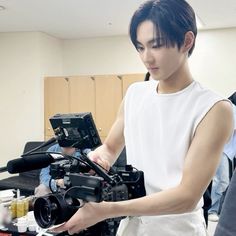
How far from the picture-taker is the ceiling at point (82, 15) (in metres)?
3.81

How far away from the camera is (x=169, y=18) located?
3.15 ft

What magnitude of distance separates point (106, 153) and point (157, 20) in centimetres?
45

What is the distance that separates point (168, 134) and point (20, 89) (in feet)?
14.5

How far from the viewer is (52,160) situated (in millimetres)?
884

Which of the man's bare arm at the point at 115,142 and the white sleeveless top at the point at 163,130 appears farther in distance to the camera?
the man's bare arm at the point at 115,142

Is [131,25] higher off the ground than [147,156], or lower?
higher

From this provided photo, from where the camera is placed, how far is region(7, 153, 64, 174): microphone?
0.80 meters

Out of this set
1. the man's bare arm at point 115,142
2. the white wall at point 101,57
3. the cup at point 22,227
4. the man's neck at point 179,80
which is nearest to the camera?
the man's neck at point 179,80

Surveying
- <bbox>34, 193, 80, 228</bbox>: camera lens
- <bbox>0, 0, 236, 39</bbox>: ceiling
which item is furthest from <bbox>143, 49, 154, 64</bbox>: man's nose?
<bbox>0, 0, 236, 39</bbox>: ceiling

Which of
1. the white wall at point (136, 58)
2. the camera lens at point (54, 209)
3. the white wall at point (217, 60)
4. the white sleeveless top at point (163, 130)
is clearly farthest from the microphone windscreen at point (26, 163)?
the white wall at point (217, 60)

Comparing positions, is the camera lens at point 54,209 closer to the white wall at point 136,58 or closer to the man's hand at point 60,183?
the man's hand at point 60,183

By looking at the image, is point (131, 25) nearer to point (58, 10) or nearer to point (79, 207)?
point (79, 207)

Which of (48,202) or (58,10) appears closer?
(48,202)

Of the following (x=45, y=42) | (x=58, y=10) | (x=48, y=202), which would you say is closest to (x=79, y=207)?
(x=48, y=202)
